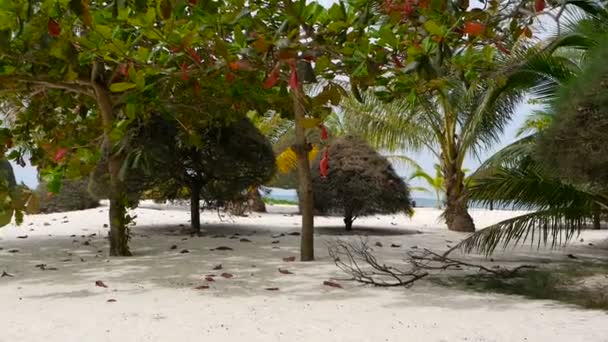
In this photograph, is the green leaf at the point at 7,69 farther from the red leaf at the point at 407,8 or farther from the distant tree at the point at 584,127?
the distant tree at the point at 584,127

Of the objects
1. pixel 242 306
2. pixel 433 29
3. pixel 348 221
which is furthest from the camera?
pixel 348 221

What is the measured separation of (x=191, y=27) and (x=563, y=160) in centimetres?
313

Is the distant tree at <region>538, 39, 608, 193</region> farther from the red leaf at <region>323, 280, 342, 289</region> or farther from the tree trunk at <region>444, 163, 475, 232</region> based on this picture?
the tree trunk at <region>444, 163, 475, 232</region>

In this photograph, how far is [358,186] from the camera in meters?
12.5

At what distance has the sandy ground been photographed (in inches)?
155

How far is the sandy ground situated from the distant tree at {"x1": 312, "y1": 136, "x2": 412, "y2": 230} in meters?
4.16

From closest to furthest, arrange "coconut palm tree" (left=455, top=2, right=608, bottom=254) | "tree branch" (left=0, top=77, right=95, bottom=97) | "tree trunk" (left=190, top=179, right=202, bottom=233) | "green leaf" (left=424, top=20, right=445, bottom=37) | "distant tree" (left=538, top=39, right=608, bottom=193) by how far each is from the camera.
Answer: "green leaf" (left=424, top=20, right=445, bottom=37), "distant tree" (left=538, top=39, right=608, bottom=193), "coconut palm tree" (left=455, top=2, right=608, bottom=254), "tree branch" (left=0, top=77, right=95, bottom=97), "tree trunk" (left=190, top=179, right=202, bottom=233)

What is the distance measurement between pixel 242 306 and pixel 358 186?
7.87 meters

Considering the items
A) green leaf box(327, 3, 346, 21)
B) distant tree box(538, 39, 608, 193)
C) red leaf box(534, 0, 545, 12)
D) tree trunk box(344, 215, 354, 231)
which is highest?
green leaf box(327, 3, 346, 21)

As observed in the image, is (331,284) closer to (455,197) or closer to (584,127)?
(584,127)

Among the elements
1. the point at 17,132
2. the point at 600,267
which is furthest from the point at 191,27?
the point at 600,267

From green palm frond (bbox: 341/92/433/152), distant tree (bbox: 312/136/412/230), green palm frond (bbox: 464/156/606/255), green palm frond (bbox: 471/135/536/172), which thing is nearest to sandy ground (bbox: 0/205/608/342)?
green palm frond (bbox: 464/156/606/255)

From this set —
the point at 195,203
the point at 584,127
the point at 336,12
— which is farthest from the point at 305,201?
the point at 195,203

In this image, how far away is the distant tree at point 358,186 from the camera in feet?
41.1
